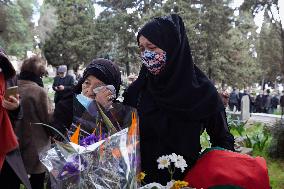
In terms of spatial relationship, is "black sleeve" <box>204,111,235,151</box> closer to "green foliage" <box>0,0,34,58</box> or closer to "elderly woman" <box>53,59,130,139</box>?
"elderly woman" <box>53,59,130,139</box>

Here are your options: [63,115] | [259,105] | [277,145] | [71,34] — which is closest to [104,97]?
[63,115]

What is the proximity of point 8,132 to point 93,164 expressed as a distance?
3.89ft

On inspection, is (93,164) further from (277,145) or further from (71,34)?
(71,34)

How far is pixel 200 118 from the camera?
1.89m

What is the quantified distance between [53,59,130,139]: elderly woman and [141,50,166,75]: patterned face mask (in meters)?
0.23

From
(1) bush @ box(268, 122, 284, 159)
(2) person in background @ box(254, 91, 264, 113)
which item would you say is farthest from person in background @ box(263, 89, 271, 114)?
(1) bush @ box(268, 122, 284, 159)

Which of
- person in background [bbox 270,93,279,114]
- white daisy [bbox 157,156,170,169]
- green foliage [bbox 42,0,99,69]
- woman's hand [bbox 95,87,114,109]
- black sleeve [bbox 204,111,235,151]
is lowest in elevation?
person in background [bbox 270,93,279,114]

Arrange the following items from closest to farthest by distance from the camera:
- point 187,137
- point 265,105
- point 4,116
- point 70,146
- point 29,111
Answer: point 70,146, point 187,137, point 4,116, point 29,111, point 265,105

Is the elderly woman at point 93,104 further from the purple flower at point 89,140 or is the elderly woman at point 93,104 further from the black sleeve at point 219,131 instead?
the black sleeve at point 219,131

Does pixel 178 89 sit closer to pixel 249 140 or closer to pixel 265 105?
pixel 249 140

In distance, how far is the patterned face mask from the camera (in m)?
1.94

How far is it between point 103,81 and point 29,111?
193cm

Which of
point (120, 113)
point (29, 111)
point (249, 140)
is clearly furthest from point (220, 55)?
point (120, 113)

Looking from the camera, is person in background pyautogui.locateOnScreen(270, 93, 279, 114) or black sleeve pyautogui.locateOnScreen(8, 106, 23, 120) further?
person in background pyautogui.locateOnScreen(270, 93, 279, 114)
